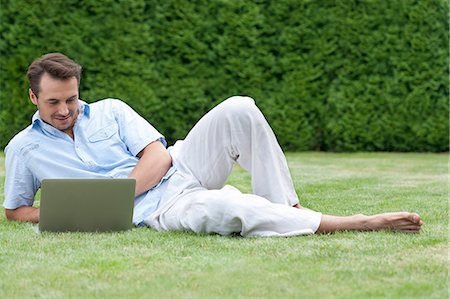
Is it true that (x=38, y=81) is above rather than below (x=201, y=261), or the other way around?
above

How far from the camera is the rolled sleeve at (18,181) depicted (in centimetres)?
429

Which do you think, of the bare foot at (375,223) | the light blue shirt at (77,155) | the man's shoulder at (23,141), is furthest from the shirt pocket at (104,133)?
the bare foot at (375,223)

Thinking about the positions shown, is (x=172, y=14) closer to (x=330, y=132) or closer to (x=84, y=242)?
(x=330, y=132)

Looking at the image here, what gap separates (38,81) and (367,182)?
9.96ft

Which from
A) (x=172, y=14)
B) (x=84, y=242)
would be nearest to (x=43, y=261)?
(x=84, y=242)

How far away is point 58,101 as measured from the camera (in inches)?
164

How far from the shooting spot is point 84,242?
376cm

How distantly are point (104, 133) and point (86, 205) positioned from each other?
20.0 inches

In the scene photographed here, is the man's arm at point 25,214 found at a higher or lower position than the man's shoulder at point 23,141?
lower

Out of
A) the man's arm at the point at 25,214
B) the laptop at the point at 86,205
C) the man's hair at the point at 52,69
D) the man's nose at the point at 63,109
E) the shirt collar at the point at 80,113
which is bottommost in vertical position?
the man's arm at the point at 25,214

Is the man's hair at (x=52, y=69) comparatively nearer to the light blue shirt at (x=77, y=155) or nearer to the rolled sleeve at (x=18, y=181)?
the light blue shirt at (x=77, y=155)

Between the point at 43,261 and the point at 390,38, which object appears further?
the point at 390,38

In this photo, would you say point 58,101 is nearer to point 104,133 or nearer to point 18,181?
point 104,133

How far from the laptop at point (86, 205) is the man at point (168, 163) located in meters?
0.22
